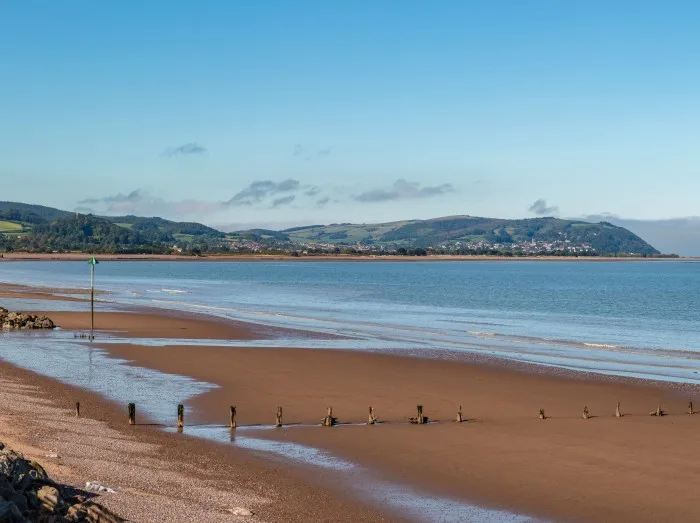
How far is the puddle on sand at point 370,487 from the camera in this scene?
17.4m

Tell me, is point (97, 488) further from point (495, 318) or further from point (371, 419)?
point (495, 318)

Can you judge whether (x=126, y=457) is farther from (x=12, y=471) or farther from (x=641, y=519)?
(x=641, y=519)

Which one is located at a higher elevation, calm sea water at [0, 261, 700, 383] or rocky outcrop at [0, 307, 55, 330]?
rocky outcrop at [0, 307, 55, 330]

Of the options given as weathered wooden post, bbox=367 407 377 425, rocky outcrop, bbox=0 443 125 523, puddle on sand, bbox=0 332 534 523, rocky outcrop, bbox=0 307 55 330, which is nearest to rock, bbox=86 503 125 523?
rocky outcrop, bbox=0 443 125 523

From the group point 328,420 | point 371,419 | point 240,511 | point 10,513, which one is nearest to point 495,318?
point 371,419

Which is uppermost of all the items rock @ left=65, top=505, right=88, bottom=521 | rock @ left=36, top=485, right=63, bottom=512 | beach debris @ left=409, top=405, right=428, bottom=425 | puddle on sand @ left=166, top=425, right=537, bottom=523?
rock @ left=36, top=485, right=63, bottom=512

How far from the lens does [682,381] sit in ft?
120

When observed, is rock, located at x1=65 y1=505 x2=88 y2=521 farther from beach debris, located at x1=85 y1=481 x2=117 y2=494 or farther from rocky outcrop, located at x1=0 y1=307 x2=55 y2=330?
rocky outcrop, located at x1=0 y1=307 x2=55 y2=330

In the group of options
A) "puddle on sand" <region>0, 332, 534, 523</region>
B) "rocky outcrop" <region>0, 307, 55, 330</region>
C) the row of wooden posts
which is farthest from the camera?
"rocky outcrop" <region>0, 307, 55, 330</region>

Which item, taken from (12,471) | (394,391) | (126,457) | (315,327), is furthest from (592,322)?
(12,471)

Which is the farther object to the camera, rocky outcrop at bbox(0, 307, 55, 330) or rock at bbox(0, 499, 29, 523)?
rocky outcrop at bbox(0, 307, 55, 330)

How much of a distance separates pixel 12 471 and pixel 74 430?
9.94 meters

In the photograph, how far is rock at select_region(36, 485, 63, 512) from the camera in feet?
41.5

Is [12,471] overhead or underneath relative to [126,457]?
overhead
